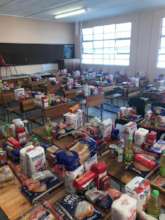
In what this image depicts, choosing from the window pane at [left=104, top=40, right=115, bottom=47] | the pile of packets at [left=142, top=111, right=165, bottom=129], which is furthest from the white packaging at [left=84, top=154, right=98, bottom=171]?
the window pane at [left=104, top=40, right=115, bottom=47]

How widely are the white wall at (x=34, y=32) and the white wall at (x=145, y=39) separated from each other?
8.10 ft

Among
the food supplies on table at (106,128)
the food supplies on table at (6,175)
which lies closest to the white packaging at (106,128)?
the food supplies on table at (106,128)

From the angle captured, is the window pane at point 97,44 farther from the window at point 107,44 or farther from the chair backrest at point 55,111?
the chair backrest at point 55,111

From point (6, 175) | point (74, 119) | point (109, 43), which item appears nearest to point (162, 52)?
point (109, 43)

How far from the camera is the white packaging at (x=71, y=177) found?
1161 millimetres

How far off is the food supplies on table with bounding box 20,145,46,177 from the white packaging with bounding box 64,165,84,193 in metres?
0.27

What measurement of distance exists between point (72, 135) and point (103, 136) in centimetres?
35

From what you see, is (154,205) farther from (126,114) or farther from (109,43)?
(109,43)

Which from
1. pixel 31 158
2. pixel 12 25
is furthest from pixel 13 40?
pixel 31 158

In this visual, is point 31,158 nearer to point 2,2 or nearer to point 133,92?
point 133,92

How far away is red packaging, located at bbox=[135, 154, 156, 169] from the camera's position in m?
1.39

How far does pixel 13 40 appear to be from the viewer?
7.05 metres

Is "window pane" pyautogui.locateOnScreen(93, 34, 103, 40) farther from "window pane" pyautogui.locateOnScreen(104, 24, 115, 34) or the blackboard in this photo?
the blackboard

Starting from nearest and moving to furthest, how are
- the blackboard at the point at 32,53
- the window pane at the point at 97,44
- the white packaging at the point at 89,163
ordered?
the white packaging at the point at 89,163
the blackboard at the point at 32,53
the window pane at the point at 97,44
